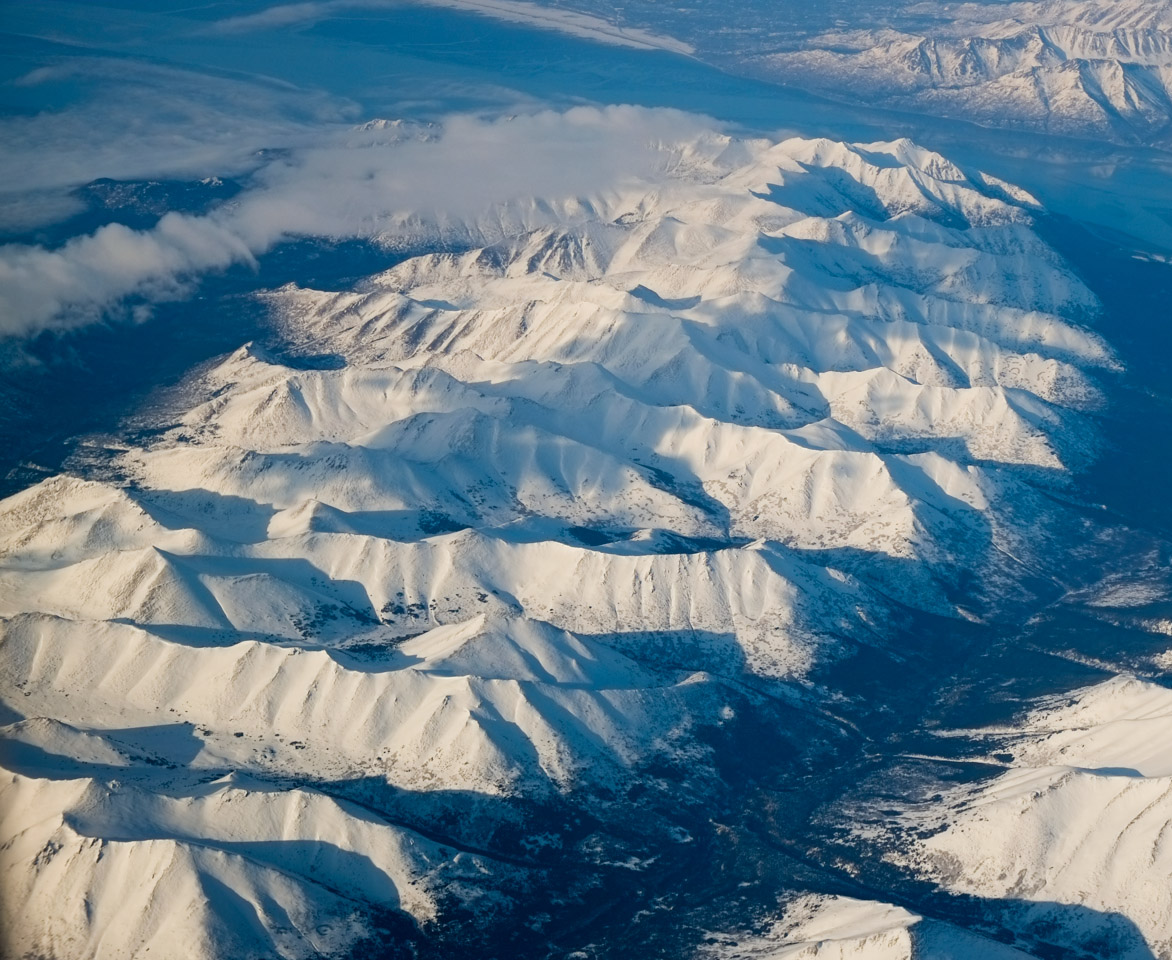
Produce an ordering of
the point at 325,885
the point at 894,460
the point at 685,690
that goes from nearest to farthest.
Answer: the point at 325,885 < the point at 685,690 < the point at 894,460

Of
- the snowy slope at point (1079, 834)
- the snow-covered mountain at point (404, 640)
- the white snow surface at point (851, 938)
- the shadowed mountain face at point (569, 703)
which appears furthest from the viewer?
the snowy slope at point (1079, 834)

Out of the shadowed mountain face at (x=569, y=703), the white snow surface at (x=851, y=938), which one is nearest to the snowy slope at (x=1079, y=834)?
the shadowed mountain face at (x=569, y=703)

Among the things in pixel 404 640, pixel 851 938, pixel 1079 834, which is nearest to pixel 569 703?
pixel 404 640

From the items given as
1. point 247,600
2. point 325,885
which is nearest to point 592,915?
point 325,885

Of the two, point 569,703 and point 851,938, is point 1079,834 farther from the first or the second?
point 569,703

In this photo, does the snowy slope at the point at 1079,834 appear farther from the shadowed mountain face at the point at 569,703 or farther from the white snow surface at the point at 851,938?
the white snow surface at the point at 851,938

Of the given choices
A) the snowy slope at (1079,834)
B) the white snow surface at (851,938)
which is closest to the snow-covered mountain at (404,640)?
the white snow surface at (851,938)

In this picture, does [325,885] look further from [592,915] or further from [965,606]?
[965,606]

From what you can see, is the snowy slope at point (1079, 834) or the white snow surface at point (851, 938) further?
A: the snowy slope at point (1079, 834)

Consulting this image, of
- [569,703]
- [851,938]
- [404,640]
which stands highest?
[851,938]

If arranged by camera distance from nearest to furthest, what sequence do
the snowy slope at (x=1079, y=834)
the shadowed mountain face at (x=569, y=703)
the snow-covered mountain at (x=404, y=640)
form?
the shadowed mountain face at (x=569, y=703)
the snow-covered mountain at (x=404, y=640)
the snowy slope at (x=1079, y=834)

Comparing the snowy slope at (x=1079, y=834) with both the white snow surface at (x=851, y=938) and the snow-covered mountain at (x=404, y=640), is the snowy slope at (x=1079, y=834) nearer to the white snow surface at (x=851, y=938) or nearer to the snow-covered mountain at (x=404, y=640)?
the white snow surface at (x=851, y=938)
